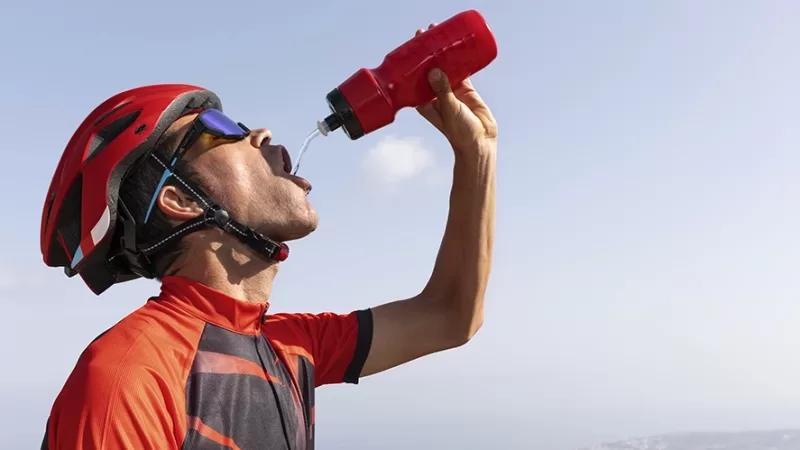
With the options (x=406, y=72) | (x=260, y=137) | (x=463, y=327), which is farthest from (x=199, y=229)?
(x=463, y=327)

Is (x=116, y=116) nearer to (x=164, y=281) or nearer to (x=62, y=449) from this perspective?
(x=164, y=281)

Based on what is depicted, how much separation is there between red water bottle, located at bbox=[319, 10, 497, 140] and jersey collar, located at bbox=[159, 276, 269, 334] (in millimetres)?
1283

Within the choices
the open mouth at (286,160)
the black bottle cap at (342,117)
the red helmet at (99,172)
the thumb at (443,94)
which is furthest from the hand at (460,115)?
the red helmet at (99,172)

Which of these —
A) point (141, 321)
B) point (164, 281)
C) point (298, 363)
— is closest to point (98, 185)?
point (164, 281)

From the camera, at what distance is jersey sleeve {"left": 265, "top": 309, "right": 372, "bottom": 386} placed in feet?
13.6

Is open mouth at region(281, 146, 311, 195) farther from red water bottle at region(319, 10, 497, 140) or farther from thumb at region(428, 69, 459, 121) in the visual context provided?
thumb at region(428, 69, 459, 121)

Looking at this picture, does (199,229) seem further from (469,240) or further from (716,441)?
(716,441)

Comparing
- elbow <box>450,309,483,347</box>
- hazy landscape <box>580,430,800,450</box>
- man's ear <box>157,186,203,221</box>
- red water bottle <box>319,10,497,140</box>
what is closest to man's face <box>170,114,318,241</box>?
man's ear <box>157,186,203,221</box>

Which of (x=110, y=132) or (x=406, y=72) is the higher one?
(x=406, y=72)

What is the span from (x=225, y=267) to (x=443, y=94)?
1737 mm

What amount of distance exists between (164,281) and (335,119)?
4.64ft

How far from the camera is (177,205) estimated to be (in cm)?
373

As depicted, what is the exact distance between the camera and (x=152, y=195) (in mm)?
3742

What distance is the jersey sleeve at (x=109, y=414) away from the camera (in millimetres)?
2406
